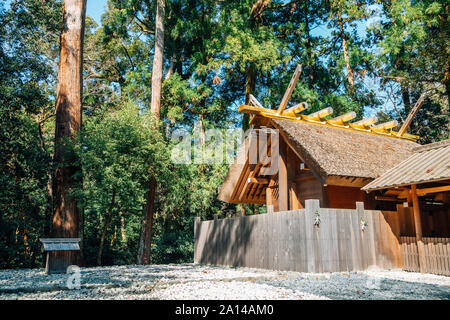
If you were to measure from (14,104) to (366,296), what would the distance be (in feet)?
53.5

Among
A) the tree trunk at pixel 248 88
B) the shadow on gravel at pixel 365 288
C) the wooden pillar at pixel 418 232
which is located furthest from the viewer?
the tree trunk at pixel 248 88

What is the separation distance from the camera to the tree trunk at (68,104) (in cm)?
1096

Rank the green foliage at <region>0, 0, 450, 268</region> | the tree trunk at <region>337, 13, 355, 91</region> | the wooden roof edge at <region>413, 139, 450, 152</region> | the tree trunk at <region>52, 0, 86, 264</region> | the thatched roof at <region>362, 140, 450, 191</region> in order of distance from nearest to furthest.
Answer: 1. the thatched roof at <region>362, 140, 450, 191</region>
2. the tree trunk at <region>52, 0, 86, 264</region>
3. the wooden roof edge at <region>413, 139, 450, 152</region>
4. the green foliage at <region>0, 0, 450, 268</region>
5. the tree trunk at <region>337, 13, 355, 91</region>

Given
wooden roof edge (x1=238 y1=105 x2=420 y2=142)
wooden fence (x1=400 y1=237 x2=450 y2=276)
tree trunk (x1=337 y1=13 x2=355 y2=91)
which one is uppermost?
tree trunk (x1=337 y1=13 x2=355 y2=91)

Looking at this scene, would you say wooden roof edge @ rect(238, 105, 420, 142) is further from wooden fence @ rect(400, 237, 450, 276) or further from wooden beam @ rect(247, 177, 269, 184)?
wooden fence @ rect(400, 237, 450, 276)

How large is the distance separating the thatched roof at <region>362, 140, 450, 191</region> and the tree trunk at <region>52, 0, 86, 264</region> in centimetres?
915

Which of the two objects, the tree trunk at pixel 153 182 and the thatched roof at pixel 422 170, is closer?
the thatched roof at pixel 422 170

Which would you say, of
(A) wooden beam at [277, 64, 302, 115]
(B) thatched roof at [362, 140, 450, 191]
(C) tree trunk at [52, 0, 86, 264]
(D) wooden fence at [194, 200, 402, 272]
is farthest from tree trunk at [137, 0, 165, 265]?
(B) thatched roof at [362, 140, 450, 191]

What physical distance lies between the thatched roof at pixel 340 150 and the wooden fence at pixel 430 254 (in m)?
2.36

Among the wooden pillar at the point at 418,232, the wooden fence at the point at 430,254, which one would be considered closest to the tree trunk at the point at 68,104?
the wooden fence at the point at 430,254

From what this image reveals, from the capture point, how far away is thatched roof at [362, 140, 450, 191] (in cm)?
903

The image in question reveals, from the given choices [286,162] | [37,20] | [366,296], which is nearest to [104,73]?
[37,20]

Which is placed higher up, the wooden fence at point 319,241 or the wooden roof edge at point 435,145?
the wooden roof edge at point 435,145

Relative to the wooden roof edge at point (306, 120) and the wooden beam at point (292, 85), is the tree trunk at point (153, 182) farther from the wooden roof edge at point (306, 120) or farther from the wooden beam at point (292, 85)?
the wooden beam at point (292, 85)
